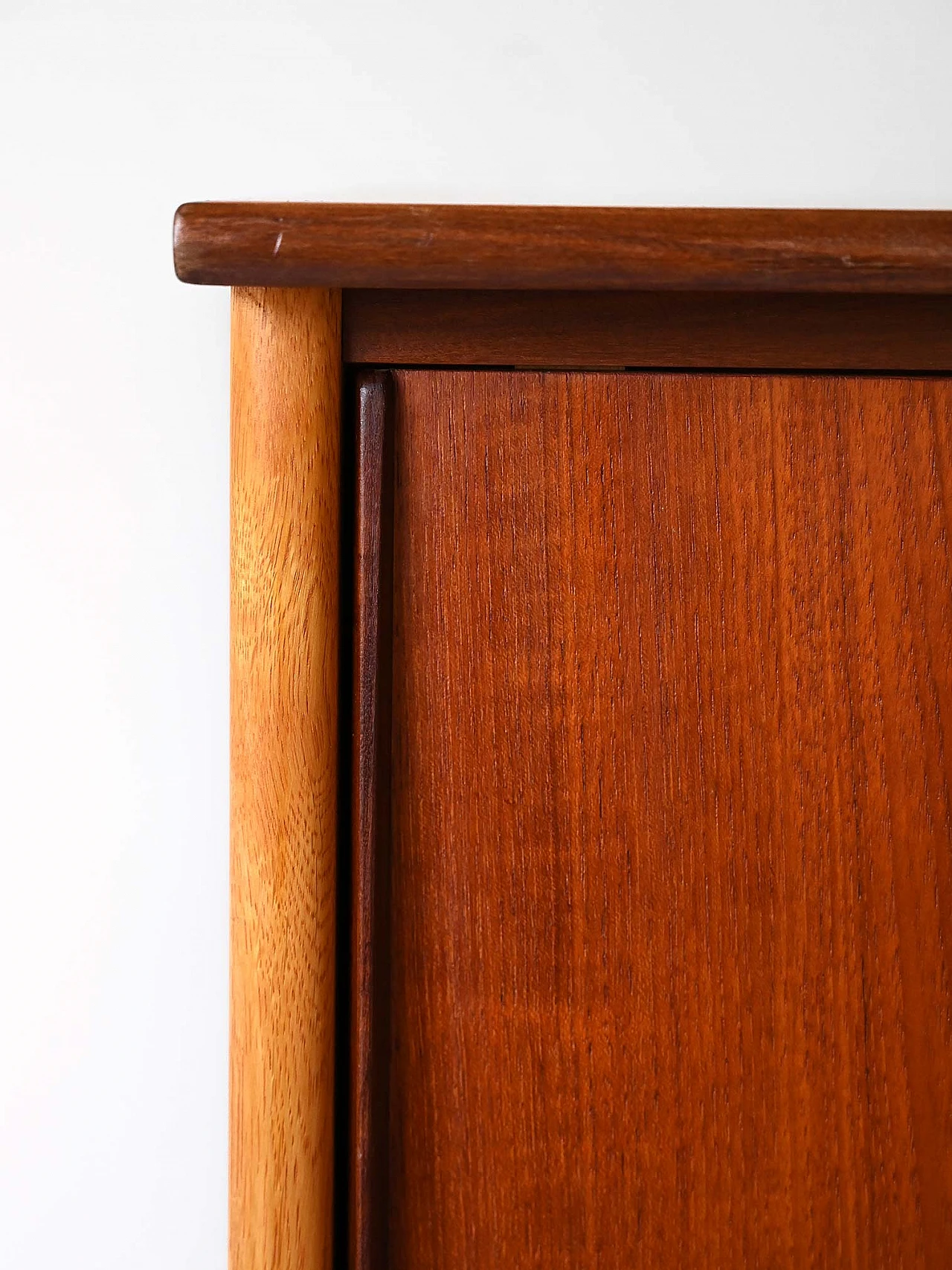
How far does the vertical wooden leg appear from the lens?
346 millimetres

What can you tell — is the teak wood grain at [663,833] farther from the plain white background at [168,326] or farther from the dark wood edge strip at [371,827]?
the plain white background at [168,326]

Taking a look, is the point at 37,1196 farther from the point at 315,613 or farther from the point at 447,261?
the point at 447,261

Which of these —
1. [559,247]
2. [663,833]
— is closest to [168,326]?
[559,247]

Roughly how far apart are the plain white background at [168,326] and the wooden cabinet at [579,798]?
0.87ft

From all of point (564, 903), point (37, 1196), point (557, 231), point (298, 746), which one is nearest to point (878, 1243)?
point (564, 903)

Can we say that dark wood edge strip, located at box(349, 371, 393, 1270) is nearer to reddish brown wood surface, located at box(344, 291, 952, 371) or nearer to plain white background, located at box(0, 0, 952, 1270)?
reddish brown wood surface, located at box(344, 291, 952, 371)

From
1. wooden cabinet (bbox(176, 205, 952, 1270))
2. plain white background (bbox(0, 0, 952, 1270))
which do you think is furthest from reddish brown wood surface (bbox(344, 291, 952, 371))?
plain white background (bbox(0, 0, 952, 1270))

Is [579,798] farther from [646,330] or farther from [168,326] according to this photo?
[168,326]

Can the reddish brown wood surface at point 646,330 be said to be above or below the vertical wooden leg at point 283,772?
above

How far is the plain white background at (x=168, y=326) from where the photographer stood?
585 millimetres

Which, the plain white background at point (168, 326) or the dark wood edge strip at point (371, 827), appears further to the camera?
the plain white background at point (168, 326)

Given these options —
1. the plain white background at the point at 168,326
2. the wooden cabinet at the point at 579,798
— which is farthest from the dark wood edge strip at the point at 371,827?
the plain white background at the point at 168,326

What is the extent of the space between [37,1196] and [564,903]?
49 cm

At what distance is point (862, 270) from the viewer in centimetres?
34
